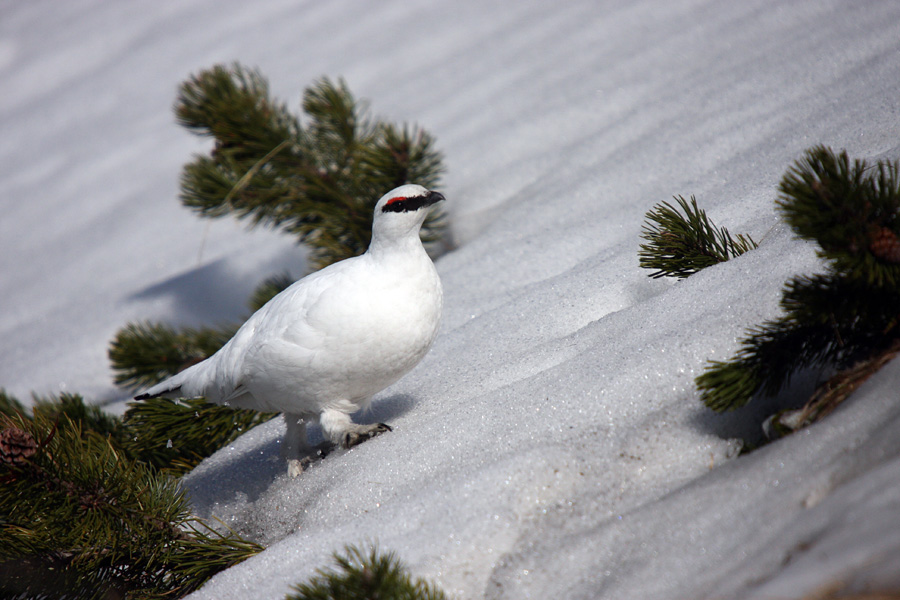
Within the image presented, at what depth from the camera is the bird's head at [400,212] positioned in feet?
8.18

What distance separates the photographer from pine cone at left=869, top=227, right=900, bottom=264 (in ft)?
4.20

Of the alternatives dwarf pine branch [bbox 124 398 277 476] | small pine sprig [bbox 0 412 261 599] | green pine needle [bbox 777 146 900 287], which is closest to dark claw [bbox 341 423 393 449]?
small pine sprig [bbox 0 412 261 599]

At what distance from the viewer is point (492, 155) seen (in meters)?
5.06

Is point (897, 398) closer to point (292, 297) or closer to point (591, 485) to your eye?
point (591, 485)

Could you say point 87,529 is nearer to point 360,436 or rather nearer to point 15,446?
point 15,446

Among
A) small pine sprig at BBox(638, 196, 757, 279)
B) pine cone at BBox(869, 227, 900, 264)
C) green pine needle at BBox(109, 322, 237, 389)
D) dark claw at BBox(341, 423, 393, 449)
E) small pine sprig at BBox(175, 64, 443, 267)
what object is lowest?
dark claw at BBox(341, 423, 393, 449)

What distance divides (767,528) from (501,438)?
855 millimetres

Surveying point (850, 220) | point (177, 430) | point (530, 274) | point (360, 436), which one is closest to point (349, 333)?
point (360, 436)

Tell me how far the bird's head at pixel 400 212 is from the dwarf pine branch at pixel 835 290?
51.6 inches

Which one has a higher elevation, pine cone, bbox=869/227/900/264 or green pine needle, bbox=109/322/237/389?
green pine needle, bbox=109/322/237/389

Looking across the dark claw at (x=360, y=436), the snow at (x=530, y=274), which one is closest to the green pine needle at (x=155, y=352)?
the snow at (x=530, y=274)

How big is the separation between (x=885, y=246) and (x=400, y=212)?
161cm

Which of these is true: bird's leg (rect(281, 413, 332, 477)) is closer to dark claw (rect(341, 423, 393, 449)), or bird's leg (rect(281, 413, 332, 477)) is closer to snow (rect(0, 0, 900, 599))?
snow (rect(0, 0, 900, 599))

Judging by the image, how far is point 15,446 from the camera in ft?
5.78
